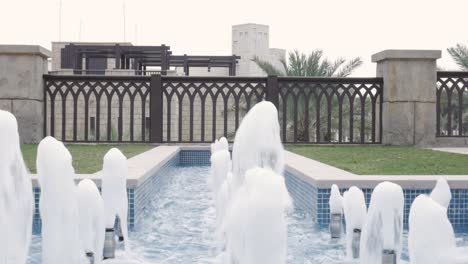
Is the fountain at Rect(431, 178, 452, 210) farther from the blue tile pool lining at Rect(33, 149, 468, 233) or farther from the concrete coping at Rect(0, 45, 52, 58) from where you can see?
the concrete coping at Rect(0, 45, 52, 58)

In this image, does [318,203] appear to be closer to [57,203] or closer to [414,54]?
[57,203]

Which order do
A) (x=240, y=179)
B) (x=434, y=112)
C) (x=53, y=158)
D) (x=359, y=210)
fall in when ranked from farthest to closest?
(x=434, y=112)
(x=359, y=210)
(x=240, y=179)
(x=53, y=158)

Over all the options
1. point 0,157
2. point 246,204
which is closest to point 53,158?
point 0,157

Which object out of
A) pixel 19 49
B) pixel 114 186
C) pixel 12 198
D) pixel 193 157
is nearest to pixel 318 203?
pixel 114 186

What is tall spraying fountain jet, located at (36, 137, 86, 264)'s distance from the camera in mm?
3652

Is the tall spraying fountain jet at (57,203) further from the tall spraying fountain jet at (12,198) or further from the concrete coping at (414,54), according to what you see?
the concrete coping at (414,54)

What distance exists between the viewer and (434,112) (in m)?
14.2

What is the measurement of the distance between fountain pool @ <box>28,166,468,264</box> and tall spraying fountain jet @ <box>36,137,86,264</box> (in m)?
1.15

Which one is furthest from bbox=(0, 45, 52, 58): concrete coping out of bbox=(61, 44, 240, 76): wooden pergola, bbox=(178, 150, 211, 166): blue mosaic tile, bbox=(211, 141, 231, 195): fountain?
bbox=(61, 44, 240, 76): wooden pergola

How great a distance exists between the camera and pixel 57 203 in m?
3.67

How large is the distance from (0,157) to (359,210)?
2.69 meters

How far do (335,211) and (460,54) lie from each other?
1716cm

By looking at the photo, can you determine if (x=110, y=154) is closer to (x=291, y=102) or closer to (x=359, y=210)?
(x=359, y=210)

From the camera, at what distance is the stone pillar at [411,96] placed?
1423 cm
